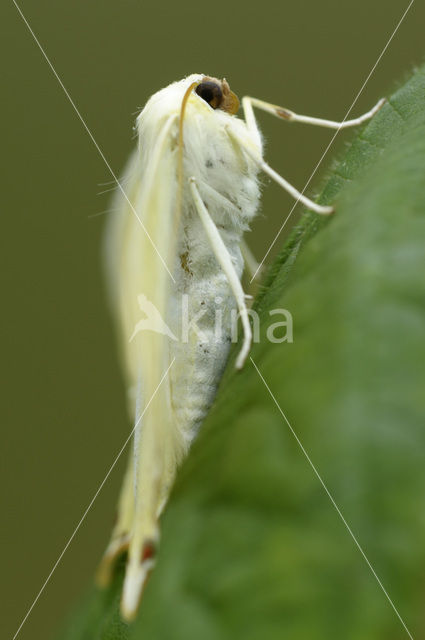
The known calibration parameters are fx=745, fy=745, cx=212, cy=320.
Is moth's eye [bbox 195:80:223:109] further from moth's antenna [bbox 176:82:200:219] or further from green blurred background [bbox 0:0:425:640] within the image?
green blurred background [bbox 0:0:425:640]

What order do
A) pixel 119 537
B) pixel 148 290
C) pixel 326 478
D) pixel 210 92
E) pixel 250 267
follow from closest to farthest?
pixel 326 478
pixel 119 537
pixel 148 290
pixel 210 92
pixel 250 267

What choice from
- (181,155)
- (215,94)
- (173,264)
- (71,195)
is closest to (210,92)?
(215,94)

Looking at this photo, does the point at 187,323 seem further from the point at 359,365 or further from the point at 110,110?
the point at 110,110

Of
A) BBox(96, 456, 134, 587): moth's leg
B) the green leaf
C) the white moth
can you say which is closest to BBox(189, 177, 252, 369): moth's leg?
the white moth

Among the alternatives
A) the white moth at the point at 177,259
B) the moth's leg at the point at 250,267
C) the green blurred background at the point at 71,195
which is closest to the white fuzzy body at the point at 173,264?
the white moth at the point at 177,259

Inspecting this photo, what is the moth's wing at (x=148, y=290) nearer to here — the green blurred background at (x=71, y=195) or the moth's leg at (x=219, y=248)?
the moth's leg at (x=219, y=248)

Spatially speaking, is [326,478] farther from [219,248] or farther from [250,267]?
[250,267]

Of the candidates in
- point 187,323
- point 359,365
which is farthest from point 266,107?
point 359,365

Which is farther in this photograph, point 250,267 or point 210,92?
point 250,267
